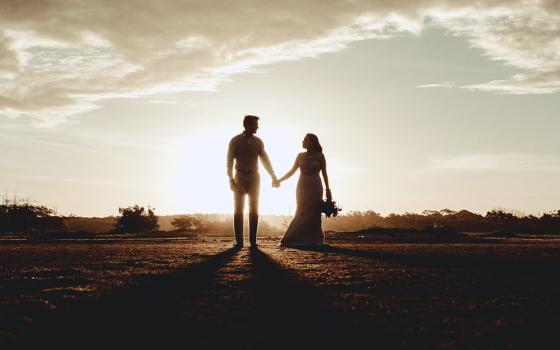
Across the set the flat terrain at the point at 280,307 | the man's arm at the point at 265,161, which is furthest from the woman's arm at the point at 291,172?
the flat terrain at the point at 280,307

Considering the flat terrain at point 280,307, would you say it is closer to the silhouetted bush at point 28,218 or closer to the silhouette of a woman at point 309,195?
the silhouette of a woman at point 309,195

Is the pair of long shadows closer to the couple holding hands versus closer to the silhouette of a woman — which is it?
the couple holding hands

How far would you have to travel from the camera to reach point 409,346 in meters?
2.74

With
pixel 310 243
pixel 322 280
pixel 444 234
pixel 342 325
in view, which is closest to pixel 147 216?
pixel 444 234

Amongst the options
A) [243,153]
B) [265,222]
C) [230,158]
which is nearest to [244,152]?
[243,153]

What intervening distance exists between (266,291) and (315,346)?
187cm

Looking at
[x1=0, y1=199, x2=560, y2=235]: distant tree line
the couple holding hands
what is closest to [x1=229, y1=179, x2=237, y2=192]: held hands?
the couple holding hands

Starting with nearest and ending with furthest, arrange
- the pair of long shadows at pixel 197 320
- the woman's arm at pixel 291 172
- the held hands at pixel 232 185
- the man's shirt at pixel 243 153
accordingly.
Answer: the pair of long shadows at pixel 197 320
the held hands at pixel 232 185
the man's shirt at pixel 243 153
the woman's arm at pixel 291 172

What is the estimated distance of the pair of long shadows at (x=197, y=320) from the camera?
286cm

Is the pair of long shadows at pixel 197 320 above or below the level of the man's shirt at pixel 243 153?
below

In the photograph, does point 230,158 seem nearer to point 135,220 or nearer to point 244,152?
point 244,152

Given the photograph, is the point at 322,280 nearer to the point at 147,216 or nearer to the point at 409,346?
the point at 409,346

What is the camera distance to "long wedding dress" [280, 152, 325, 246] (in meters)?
13.7

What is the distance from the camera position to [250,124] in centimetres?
1233
